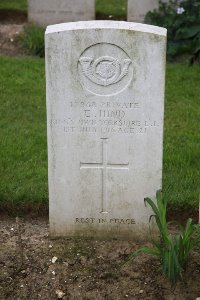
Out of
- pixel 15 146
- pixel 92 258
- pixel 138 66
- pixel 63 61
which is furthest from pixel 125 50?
pixel 15 146

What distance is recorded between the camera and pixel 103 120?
4254 millimetres

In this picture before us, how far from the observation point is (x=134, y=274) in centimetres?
416

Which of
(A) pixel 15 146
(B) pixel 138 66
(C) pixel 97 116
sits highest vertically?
(B) pixel 138 66

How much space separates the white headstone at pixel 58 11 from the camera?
1011 centimetres

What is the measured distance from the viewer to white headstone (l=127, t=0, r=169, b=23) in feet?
32.0

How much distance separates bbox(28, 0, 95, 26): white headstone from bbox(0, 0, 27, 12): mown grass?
1149 mm

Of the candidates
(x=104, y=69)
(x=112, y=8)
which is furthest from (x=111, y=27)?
(x=112, y=8)

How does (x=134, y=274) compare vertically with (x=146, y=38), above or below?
below

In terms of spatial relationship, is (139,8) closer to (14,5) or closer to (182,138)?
(14,5)

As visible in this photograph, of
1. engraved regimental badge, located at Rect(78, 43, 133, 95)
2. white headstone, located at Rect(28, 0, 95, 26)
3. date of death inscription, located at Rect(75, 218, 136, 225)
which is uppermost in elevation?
white headstone, located at Rect(28, 0, 95, 26)

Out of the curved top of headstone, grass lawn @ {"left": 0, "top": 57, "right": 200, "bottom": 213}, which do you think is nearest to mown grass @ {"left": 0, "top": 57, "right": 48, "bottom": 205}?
grass lawn @ {"left": 0, "top": 57, "right": 200, "bottom": 213}

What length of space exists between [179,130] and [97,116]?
2271mm

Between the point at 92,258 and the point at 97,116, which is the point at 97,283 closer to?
the point at 92,258

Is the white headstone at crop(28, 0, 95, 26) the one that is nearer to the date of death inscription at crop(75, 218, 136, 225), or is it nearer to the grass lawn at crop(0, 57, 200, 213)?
the grass lawn at crop(0, 57, 200, 213)
